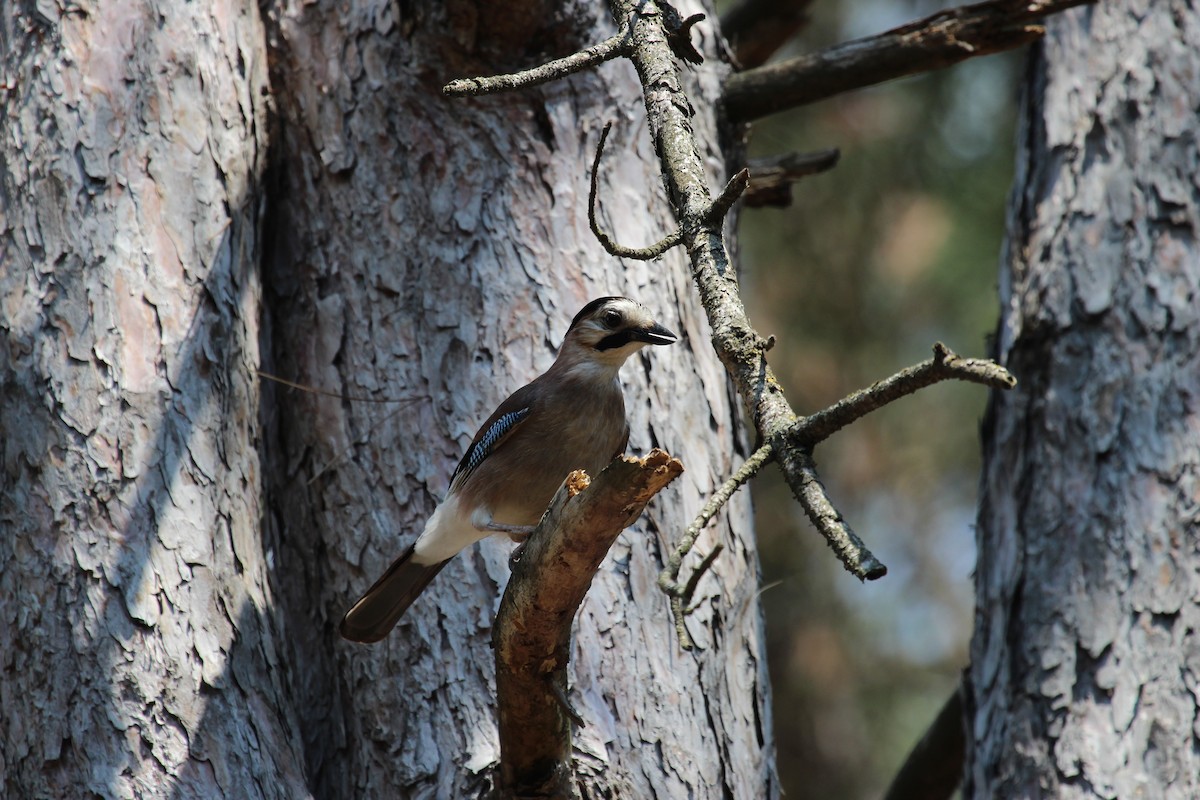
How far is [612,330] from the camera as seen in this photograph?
149 inches

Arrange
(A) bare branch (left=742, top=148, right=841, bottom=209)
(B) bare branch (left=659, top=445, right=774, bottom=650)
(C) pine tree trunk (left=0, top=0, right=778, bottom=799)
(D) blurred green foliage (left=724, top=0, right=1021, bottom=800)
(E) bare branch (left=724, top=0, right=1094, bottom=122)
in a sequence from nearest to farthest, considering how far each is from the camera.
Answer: (B) bare branch (left=659, top=445, right=774, bottom=650), (C) pine tree trunk (left=0, top=0, right=778, bottom=799), (E) bare branch (left=724, top=0, right=1094, bottom=122), (A) bare branch (left=742, top=148, right=841, bottom=209), (D) blurred green foliage (left=724, top=0, right=1021, bottom=800)

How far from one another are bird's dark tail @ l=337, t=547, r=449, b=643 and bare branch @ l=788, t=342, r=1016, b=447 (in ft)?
4.85

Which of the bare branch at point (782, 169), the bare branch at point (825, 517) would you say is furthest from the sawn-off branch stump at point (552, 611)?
the bare branch at point (782, 169)

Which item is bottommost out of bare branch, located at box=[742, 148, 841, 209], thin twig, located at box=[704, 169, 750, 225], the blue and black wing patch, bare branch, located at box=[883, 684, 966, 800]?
bare branch, located at box=[883, 684, 966, 800]

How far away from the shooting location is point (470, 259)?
3961 millimetres

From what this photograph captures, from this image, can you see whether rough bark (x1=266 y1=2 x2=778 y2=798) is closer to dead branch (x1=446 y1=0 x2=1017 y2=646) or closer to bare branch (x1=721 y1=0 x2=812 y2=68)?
dead branch (x1=446 y1=0 x2=1017 y2=646)

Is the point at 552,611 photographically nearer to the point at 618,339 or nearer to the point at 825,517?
the point at 825,517

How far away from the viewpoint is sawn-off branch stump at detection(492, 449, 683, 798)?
2.51 metres

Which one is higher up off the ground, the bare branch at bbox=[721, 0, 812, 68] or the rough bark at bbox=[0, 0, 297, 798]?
the bare branch at bbox=[721, 0, 812, 68]

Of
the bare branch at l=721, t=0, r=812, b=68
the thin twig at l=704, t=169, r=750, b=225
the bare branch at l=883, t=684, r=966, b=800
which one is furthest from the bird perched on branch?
the bare branch at l=721, t=0, r=812, b=68

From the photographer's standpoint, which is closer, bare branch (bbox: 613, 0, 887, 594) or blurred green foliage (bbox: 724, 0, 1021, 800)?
bare branch (bbox: 613, 0, 887, 594)

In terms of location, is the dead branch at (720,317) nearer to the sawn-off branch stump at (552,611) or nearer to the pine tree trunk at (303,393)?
the sawn-off branch stump at (552,611)

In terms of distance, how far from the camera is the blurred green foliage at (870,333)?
734 centimetres

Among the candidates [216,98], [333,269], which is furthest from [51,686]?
[216,98]
